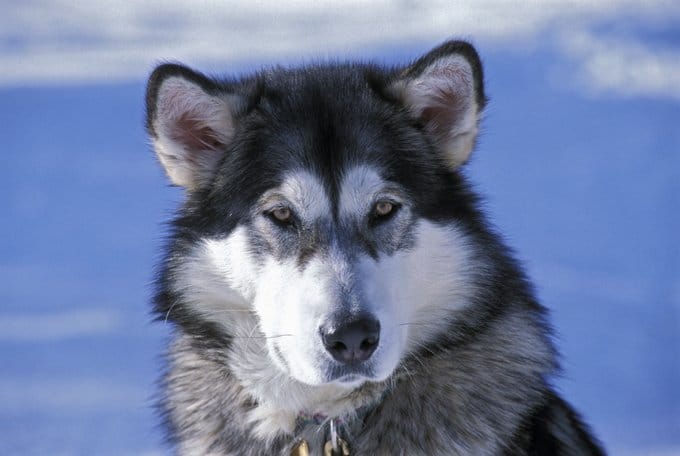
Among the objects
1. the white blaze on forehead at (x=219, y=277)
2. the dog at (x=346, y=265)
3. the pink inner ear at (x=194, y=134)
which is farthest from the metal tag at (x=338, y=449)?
the pink inner ear at (x=194, y=134)

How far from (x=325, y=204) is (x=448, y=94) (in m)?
0.86

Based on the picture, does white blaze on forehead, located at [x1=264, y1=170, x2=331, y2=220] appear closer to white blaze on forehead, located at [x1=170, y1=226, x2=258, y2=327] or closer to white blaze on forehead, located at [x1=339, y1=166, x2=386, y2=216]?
white blaze on forehead, located at [x1=339, y1=166, x2=386, y2=216]

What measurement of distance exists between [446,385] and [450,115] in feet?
4.11

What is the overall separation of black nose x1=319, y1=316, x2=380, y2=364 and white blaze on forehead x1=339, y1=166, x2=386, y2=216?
56cm

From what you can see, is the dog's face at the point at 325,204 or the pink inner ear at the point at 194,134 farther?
the pink inner ear at the point at 194,134

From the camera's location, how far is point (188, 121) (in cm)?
535

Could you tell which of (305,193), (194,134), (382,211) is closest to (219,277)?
(305,193)

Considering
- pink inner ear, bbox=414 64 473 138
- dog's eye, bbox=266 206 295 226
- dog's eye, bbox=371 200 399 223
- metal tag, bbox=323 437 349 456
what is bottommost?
metal tag, bbox=323 437 349 456

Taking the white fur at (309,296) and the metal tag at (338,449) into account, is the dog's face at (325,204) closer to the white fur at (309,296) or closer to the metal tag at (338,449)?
the white fur at (309,296)

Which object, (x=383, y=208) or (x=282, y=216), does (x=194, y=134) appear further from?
(x=383, y=208)

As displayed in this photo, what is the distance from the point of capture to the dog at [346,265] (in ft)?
16.2

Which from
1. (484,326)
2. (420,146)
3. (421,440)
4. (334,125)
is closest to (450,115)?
(420,146)

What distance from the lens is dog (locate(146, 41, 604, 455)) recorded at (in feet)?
16.2

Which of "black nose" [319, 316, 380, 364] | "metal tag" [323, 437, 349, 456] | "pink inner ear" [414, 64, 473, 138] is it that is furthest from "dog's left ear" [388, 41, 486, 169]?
"metal tag" [323, 437, 349, 456]
